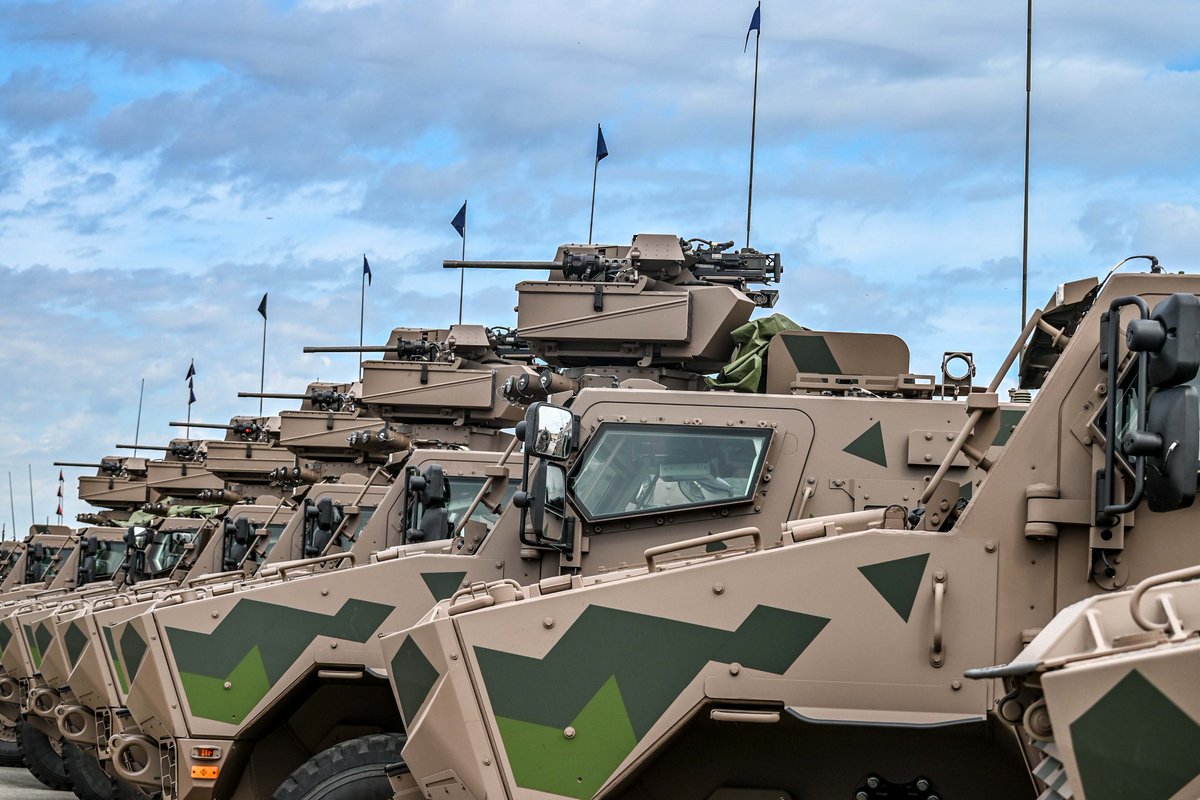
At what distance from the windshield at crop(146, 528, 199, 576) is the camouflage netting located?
36.6 ft

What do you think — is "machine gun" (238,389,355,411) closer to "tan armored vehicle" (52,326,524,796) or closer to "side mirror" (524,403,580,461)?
"tan armored vehicle" (52,326,524,796)

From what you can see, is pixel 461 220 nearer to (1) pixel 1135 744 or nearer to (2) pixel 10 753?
(2) pixel 10 753

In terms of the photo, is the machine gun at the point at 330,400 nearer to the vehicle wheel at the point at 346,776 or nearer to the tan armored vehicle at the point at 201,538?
the tan armored vehicle at the point at 201,538

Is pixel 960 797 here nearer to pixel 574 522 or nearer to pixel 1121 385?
pixel 1121 385

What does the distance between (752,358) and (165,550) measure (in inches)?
516

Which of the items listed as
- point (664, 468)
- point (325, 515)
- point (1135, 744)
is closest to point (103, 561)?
point (325, 515)

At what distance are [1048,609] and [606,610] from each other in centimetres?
144

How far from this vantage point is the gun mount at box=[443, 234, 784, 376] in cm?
1265

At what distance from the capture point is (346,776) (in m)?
7.67

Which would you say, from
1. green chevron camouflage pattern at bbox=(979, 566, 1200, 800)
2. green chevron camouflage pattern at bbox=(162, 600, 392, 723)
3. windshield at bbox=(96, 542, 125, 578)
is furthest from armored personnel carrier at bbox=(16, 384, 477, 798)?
green chevron camouflage pattern at bbox=(979, 566, 1200, 800)

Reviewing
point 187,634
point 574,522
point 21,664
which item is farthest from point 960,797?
point 21,664

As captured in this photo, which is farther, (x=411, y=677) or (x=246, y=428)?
(x=246, y=428)

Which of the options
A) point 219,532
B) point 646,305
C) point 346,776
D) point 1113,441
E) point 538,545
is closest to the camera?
point 1113,441

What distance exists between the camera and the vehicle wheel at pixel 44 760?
1603 cm
